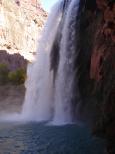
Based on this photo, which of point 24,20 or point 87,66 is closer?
point 87,66

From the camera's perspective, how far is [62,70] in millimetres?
32406

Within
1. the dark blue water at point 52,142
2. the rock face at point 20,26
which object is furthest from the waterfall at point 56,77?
the rock face at point 20,26

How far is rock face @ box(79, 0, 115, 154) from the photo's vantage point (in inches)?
715

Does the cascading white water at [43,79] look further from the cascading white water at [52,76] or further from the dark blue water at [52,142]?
the dark blue water at [52,142]

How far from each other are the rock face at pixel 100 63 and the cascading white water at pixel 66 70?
3.04 feet

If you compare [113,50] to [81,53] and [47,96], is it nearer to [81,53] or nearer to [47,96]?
[81,53]

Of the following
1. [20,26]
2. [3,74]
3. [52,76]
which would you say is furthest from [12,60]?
[52,76]

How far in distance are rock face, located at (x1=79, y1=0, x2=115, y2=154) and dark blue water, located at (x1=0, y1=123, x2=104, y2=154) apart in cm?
91

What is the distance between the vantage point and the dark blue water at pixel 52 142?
17438 millimetres

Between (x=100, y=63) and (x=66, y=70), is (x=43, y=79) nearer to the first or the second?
(x=66, y=70)

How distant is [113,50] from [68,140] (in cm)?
558

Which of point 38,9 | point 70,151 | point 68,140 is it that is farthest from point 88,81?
point 38,9

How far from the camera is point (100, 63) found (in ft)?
81.7

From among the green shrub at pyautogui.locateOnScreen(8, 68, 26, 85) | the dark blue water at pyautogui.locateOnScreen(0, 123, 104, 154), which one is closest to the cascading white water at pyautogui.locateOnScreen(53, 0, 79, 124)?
the dark blue water at pyautogui.locateOnScreen(0, 123, 104, 154)
